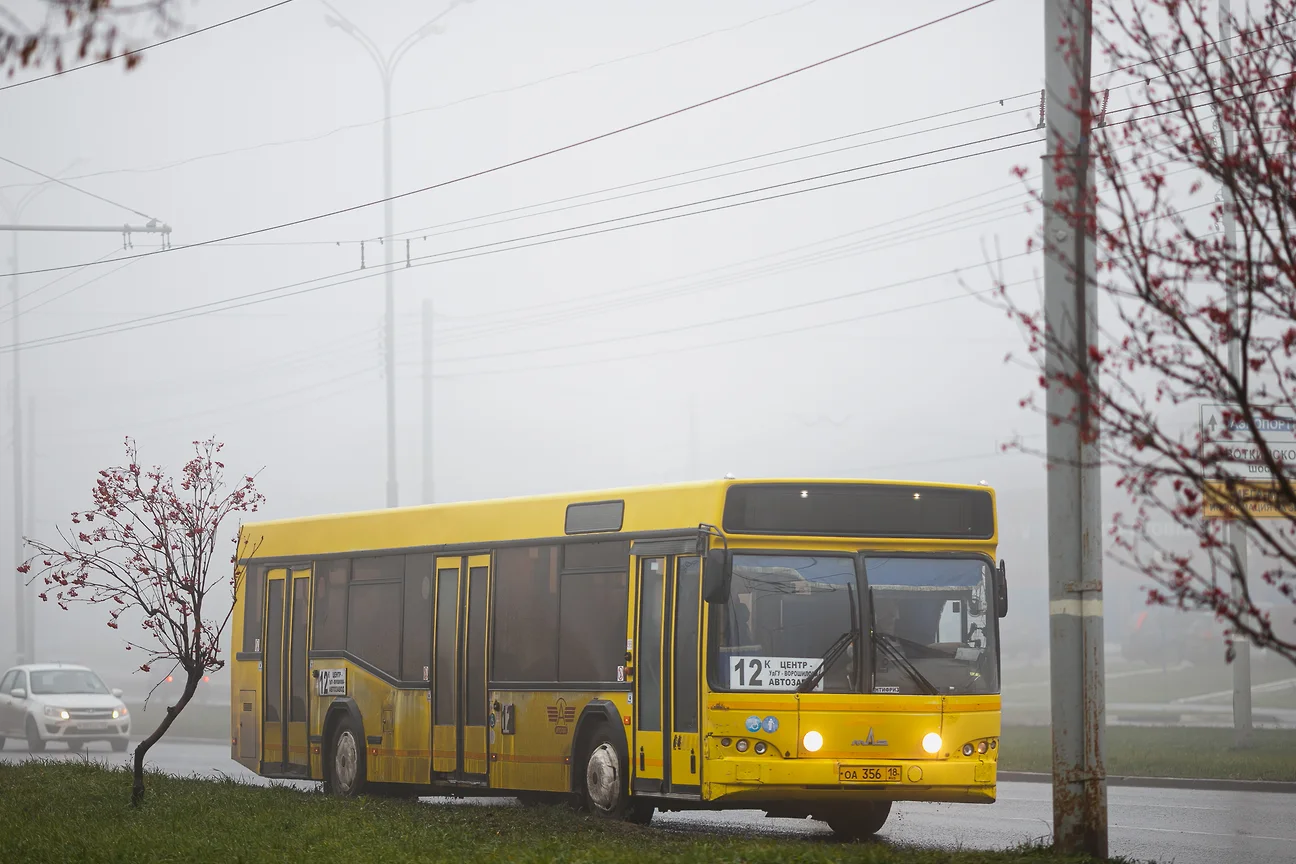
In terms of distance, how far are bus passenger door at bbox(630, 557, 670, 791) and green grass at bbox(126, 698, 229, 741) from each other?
24.2 m

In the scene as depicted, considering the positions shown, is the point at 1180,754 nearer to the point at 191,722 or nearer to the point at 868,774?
the point at 868,774

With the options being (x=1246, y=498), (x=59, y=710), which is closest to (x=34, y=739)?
(x=59, y=710)

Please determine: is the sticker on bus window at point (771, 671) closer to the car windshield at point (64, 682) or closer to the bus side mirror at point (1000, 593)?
the bus side mirror at point (1000, 593)

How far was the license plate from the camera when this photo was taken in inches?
525

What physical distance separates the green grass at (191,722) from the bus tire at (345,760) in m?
18.3

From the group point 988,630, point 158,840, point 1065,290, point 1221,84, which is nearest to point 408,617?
point 158,840

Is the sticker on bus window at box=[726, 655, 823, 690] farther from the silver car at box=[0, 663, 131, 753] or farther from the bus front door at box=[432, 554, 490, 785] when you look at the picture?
the silver car at box=[0, 663, 131, 753]

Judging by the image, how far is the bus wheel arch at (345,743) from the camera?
60.6ft

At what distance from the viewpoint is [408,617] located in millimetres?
17859

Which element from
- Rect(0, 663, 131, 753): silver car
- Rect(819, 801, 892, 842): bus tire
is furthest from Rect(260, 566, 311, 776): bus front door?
Rect(0, 663, 131, 753): silver car

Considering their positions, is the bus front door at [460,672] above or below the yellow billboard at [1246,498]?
below

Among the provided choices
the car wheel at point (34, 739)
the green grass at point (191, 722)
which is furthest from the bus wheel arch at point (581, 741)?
the green grass at point (191, 722)

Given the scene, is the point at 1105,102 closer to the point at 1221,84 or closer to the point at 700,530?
the point at 1221,84

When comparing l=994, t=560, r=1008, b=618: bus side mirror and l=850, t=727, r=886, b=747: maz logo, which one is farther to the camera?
l=994, t=560, r=1008, b=618: bus side mirror
